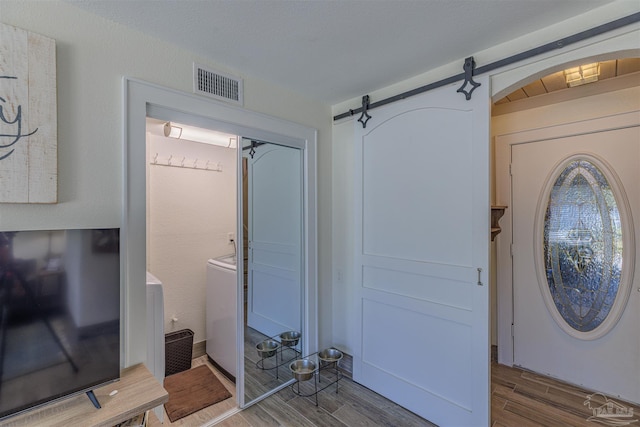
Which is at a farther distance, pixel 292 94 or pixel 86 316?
pixel 292 94

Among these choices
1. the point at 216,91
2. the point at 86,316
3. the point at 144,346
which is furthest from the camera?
the point at 216,91

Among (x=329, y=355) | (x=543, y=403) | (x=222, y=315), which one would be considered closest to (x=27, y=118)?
(x=222, y=315)

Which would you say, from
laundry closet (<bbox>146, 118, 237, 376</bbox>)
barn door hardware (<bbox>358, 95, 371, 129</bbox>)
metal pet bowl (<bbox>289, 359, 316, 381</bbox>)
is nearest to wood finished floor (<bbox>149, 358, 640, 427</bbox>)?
metal pet bowl (<bbox>289, 359, 316, 381</bbox>)

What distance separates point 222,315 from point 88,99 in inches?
74.9

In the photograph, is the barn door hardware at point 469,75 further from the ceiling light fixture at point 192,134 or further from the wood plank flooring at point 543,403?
the wood plank flooring at point 543,403

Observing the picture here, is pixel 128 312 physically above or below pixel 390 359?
above

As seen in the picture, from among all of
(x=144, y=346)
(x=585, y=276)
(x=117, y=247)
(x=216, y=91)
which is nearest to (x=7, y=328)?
(x=117, y=247)

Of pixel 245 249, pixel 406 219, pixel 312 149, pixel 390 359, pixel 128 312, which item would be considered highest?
pixel 312 149

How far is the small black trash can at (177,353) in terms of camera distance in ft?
8.46

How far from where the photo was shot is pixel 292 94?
95.6 inches

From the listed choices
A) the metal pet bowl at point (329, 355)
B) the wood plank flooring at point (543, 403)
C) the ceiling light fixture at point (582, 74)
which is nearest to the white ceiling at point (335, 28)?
the ceiling light fixture at point (582, 74)

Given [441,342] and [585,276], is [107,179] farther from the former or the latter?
[585,276]

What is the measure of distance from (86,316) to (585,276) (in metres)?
3.40

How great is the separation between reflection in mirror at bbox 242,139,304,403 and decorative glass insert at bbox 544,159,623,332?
221 cm
